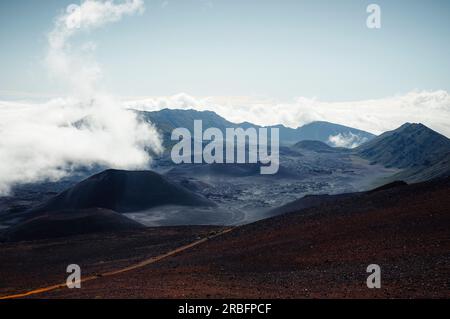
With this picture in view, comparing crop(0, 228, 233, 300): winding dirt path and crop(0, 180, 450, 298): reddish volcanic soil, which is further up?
crop(0, 180, 450, 298): reddish volcanic soil

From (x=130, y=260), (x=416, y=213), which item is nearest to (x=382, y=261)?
(x=416, y=213)

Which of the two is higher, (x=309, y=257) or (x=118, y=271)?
(x=309, y=257)

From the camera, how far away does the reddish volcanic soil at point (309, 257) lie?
18.3 m

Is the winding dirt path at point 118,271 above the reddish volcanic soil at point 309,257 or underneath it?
underneath

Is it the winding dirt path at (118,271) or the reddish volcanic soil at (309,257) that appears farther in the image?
the winding dirt path at (118,271)

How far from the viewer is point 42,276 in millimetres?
30422

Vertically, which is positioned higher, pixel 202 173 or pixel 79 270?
pixel 202 173

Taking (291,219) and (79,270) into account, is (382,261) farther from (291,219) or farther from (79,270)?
(79,270)

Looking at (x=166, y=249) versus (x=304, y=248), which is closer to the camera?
(x=304, y=248)

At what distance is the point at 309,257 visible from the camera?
25.9m

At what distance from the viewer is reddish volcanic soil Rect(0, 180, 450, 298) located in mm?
18281

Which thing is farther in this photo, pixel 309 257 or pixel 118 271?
pixel 118 271

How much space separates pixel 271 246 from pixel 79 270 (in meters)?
14.6

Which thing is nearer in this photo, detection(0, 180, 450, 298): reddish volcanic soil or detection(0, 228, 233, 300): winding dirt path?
detection(0, 180, 450, 298): reddish volcanic soil
